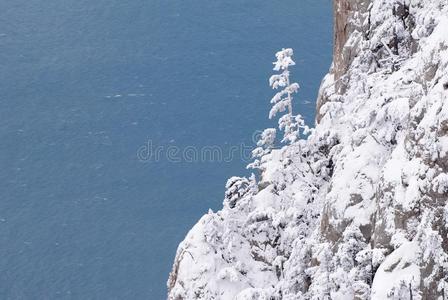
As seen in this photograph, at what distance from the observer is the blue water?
59562 millimetres

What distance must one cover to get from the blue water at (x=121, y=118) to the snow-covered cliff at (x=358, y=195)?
27.8 m

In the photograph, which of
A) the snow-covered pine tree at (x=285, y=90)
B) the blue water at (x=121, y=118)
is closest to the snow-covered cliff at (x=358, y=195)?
the snow-covered pine tree at (x=285, y=90)

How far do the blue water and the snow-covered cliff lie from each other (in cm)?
2778

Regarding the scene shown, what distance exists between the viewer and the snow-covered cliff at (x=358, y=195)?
658 inches

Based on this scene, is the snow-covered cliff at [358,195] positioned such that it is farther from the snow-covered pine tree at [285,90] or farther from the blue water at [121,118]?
the blue water at [121,118]

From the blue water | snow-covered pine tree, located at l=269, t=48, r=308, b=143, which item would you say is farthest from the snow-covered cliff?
the blue water

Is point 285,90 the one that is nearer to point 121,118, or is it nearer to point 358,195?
point 358,195

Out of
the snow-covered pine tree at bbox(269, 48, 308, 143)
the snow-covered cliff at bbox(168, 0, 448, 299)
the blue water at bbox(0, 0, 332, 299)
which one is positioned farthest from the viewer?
the blue water at bbox(0, 0, 332, 299)

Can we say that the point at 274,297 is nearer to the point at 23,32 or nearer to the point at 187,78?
the point at 187,78

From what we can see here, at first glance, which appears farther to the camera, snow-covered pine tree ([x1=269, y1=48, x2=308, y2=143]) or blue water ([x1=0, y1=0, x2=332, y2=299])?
blue water ([x1=0, y1=0, x2=332, y2=299])

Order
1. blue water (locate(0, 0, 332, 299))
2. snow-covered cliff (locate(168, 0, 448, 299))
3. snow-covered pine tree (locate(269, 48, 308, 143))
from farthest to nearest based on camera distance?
blue water (locate(0, 0, 332, 299)), snow-covered pine tree (locate(269, 48, 308, 143)), snow-covered cliff (locate(168, 0, 448, 299))

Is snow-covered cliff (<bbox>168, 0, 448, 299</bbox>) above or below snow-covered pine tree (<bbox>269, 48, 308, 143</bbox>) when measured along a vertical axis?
below

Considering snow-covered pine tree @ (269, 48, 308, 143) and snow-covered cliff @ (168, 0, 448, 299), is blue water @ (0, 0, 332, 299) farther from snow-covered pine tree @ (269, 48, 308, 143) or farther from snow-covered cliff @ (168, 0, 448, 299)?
snow-covered cliff @ (168, 0, 448, 299)

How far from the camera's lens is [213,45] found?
78.8 metres
